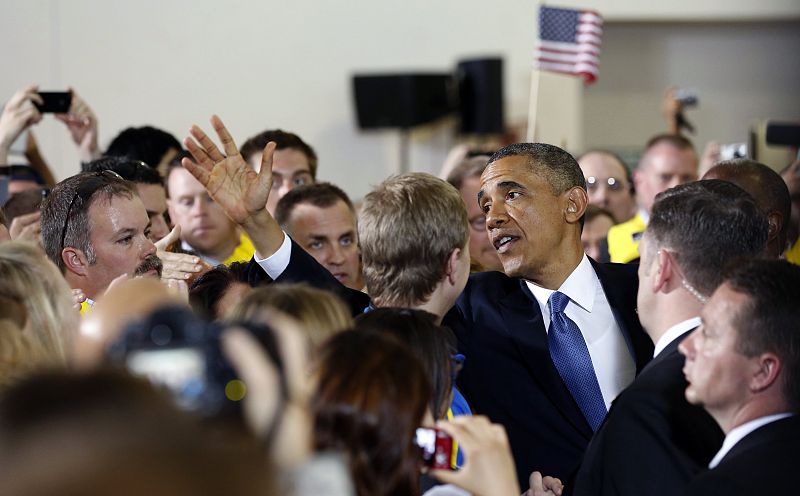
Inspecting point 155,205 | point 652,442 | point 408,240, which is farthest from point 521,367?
point 155,205

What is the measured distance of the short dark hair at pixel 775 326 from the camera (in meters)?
2.13

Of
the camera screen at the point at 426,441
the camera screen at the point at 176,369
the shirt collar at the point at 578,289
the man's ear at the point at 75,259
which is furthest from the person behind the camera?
the man's ear at the point at 75,259

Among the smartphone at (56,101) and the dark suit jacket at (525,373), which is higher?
the smartphone at (56,101)

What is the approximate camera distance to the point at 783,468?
200cm

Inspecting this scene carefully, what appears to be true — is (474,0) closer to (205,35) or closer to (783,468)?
(205,35)

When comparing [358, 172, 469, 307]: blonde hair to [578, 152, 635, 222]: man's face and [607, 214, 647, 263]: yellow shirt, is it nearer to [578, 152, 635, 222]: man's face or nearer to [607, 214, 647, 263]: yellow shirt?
[607, 214, 647, 263]: yellow shirt

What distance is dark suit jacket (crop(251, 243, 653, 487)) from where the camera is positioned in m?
3.05

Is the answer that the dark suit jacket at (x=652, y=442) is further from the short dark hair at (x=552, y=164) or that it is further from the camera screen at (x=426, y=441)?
the short dark hair at (x=552, y=164)

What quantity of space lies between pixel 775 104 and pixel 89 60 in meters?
6.50

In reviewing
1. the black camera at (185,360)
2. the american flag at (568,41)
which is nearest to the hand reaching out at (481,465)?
the black camera at (185,360)

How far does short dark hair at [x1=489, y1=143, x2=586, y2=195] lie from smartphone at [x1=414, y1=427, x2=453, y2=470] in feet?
5.62

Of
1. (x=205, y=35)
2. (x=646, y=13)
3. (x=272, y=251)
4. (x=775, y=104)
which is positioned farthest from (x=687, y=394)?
(x=775, y=104)

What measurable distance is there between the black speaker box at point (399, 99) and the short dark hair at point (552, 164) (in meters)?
5.79

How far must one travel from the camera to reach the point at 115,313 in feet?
4.48
